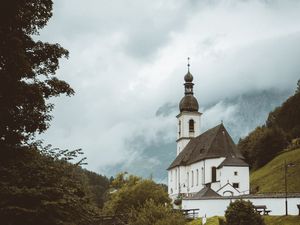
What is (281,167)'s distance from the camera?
77625 millimetres

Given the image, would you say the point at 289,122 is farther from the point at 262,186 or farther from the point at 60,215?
the point at 60,215

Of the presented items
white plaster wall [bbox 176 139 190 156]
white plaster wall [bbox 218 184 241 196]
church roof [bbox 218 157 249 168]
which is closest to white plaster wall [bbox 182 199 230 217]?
white plaster wall [bbox 218 184 241 196]

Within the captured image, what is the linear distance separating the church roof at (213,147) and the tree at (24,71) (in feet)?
182

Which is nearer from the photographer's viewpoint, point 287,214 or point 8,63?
point 8,63

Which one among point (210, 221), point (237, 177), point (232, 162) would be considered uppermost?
point (232, 162)

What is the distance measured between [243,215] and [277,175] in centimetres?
4195

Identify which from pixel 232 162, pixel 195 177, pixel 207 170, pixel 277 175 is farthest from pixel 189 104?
pixel 232 162

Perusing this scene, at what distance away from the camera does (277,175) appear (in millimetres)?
75000

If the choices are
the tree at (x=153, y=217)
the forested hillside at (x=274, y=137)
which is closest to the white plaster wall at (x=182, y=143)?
the forested hillside at (x=274, y=137)

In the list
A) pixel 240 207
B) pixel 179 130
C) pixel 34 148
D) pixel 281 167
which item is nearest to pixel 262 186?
pixel 281 167

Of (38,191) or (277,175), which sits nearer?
(38,191)

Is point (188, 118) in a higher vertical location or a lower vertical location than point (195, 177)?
higher

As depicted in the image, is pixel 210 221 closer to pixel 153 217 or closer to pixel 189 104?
pixel 153 217

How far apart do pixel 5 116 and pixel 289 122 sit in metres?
105
